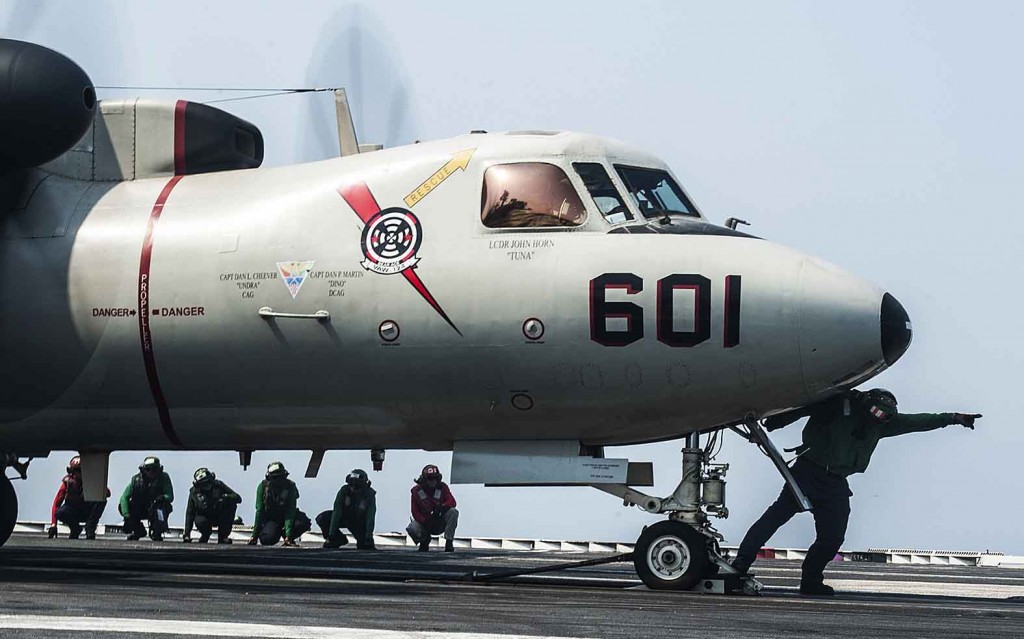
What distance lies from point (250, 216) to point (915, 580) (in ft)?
31.2

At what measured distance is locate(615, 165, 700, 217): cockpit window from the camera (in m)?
14.3

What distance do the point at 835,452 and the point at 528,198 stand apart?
3965 mm

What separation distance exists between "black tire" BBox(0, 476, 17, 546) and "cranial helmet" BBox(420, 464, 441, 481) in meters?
8.63

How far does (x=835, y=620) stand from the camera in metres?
10.1

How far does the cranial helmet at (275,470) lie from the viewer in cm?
2512

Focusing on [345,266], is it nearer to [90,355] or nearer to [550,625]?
[90,355]

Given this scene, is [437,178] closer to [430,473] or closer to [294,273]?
[294,273]

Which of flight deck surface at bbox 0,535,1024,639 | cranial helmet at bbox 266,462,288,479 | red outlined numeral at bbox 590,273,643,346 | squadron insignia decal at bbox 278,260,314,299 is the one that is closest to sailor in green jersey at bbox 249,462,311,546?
cranial helmet at bbox 266,462,288,479

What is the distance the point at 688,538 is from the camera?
13.8 meters

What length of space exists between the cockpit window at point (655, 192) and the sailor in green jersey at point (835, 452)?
2.35m

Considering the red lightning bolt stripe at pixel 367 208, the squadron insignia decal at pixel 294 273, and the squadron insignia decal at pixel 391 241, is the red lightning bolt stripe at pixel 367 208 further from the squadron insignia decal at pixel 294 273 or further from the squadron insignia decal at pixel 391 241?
the squadron insignia decal at pixel 294 273

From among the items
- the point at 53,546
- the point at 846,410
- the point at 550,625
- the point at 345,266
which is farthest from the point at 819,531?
the point at 53,546

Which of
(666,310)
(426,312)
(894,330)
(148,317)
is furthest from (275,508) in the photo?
(894,330)

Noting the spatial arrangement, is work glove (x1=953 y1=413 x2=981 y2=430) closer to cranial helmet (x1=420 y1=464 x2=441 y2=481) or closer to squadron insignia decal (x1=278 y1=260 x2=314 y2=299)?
squadron insignia decal (x1=278 y1=260 x2=314 y2=299)
